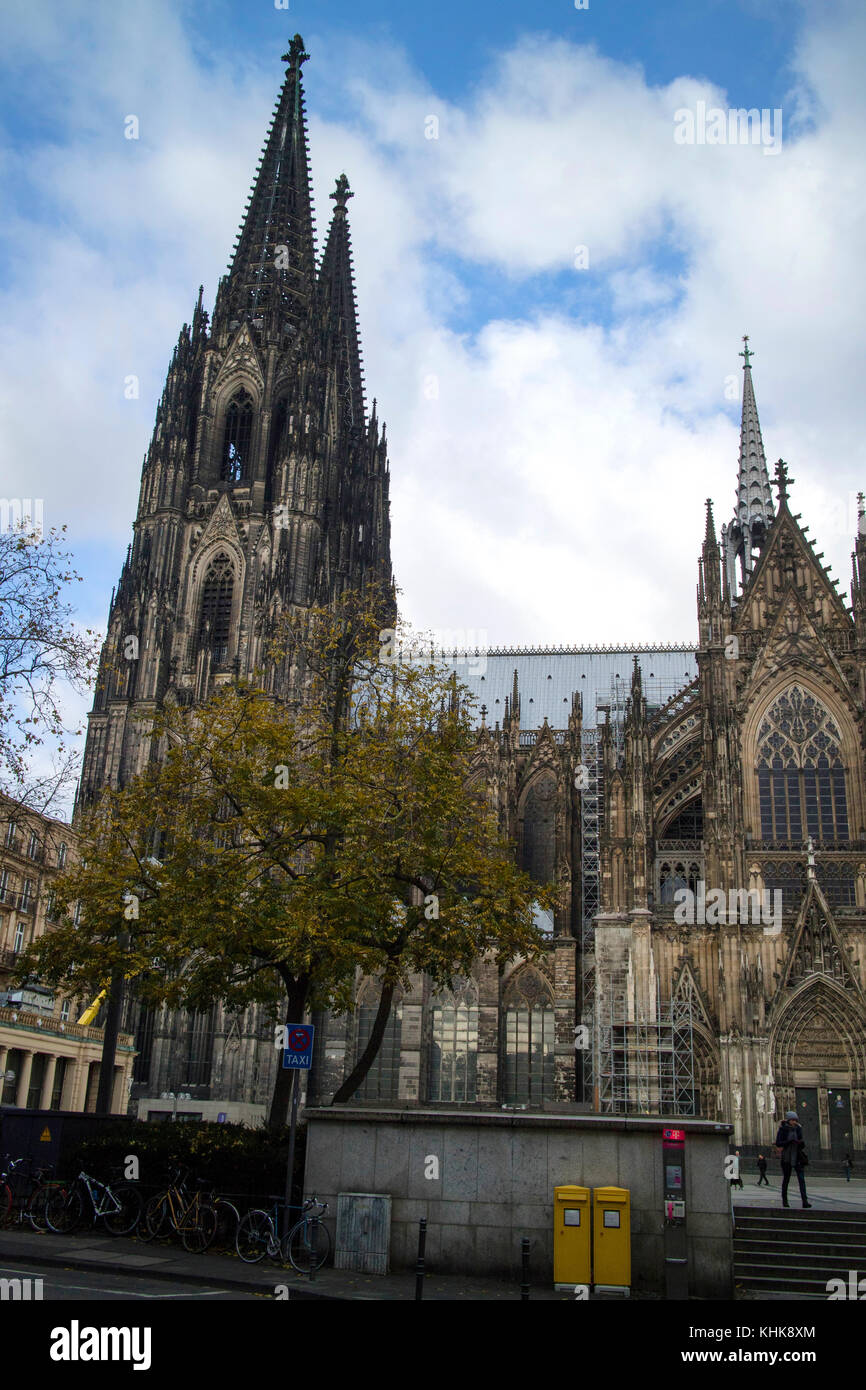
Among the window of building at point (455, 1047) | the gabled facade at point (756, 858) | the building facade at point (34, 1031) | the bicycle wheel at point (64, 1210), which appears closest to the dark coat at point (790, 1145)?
the bicycle wheel at point (64, 1210)

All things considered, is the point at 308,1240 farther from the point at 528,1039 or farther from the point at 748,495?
the point at 748,495

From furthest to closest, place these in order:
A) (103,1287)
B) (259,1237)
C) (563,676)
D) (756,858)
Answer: (563,676) < (756,858) < (259,1237) < (103,1287)

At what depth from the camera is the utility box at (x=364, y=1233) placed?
1452 centimetres

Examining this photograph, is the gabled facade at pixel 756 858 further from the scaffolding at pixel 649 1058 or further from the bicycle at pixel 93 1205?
the bicycle at pixel 93 1205

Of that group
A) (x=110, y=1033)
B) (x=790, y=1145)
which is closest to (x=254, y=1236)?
(x=110, y=1033)

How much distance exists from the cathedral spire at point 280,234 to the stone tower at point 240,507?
0.28 ft

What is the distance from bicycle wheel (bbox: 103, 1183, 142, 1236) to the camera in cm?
1598

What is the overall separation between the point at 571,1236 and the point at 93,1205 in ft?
21.3

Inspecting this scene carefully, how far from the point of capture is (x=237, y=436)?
55031 mm

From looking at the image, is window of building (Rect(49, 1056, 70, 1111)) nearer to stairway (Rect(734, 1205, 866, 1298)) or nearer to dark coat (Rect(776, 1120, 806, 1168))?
dark coat (Rect(776, 1120, 806, 1168))

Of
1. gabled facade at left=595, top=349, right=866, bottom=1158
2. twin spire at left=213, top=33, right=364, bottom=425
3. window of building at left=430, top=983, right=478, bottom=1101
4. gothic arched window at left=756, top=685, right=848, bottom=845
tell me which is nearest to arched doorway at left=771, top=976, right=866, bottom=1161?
gabled facade at left=595, top=349, right=866, bottom=1158

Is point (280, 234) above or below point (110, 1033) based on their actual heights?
above

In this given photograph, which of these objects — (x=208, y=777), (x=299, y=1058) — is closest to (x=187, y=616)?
(x=208, y=777)
